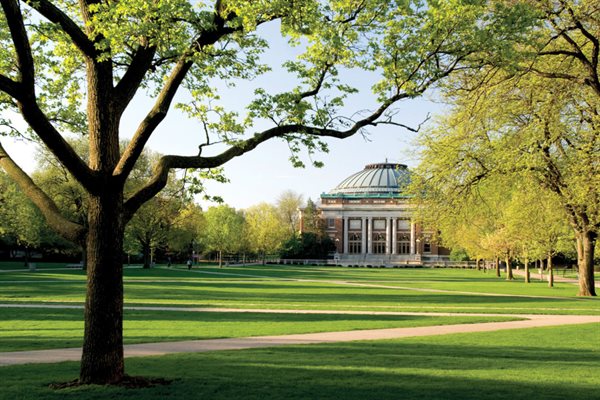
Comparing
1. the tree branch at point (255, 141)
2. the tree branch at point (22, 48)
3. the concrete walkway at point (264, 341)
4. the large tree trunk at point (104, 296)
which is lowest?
the concrete walkway at point (264, 341)

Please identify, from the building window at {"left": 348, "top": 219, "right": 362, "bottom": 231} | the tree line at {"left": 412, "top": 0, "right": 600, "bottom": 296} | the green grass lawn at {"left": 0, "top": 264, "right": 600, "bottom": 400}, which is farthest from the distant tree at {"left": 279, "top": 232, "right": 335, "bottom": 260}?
the green grass lawn at {"left": 0, "top": 264, "right": 600, "bottom": 400}

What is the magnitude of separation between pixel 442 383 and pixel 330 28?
577cm

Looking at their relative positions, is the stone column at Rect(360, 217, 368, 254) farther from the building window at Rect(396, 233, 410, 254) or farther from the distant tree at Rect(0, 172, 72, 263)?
the distant tree at Rect(0, 172, 72, 263)

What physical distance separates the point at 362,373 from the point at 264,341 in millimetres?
4309

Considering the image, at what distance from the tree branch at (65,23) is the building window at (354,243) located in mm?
136571

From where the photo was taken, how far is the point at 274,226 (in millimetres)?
96062

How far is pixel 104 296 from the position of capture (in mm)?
9031

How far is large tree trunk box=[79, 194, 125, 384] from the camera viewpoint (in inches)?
352

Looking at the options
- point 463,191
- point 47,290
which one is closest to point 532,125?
point 463,191

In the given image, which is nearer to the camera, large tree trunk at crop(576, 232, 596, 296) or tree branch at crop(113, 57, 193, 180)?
tree branch at crop(113, 57, 193, 180)

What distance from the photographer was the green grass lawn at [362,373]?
8.65m

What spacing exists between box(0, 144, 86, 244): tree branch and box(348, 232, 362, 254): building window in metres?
136

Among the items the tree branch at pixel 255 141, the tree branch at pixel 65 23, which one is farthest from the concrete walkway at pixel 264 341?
the tree branch at pixel 65 23

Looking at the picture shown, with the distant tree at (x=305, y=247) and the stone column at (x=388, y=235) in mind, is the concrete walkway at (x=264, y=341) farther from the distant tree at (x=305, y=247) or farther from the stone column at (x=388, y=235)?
the stone column at (x=388, y=235)
